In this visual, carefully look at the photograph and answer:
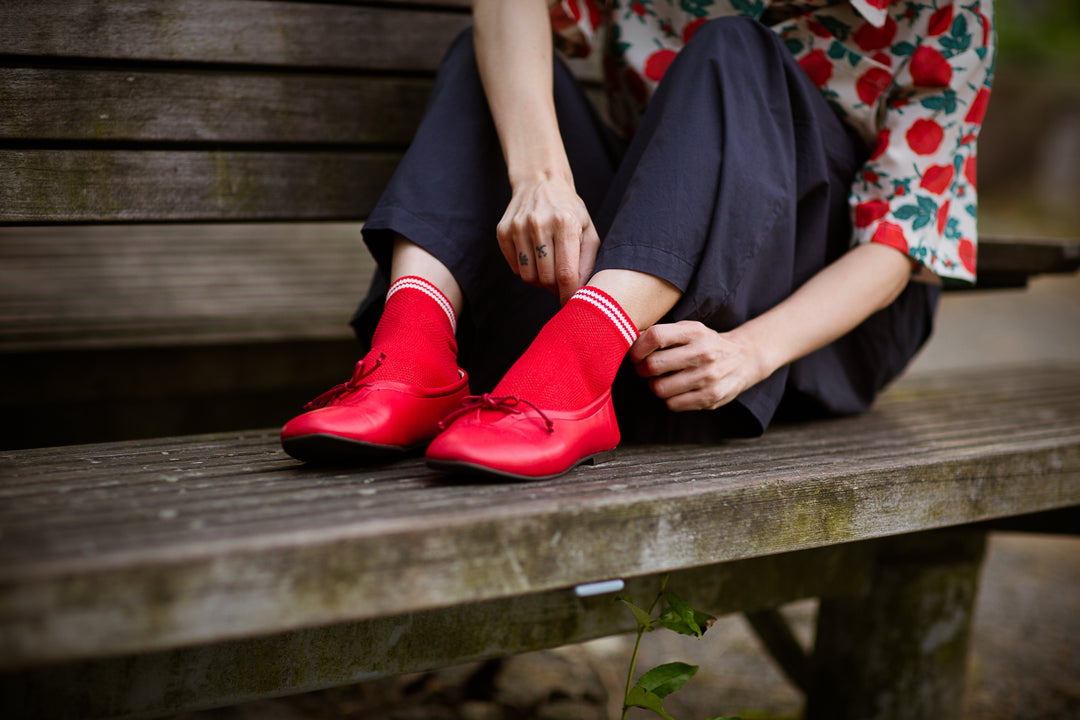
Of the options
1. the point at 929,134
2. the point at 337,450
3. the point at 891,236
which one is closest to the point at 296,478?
the point at 337,450

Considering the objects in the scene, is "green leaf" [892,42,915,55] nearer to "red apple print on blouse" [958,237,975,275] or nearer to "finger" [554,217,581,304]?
"red apple print on blouse" [958,237,975,275]

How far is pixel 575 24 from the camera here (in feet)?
4.27

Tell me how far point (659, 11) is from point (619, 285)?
595mm

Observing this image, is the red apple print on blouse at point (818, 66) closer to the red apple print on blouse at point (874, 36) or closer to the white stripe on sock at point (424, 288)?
the red apple print on blouse at point (874, 36)

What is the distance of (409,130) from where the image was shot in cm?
144

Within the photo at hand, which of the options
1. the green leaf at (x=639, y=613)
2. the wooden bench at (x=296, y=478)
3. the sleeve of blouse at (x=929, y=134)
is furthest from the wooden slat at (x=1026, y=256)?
the green leaf at (x=639, y=613)

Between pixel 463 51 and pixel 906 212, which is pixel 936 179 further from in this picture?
pixel 463 51

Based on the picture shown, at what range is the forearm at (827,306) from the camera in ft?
3.32

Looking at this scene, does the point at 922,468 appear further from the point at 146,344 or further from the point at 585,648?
the point at 146,344

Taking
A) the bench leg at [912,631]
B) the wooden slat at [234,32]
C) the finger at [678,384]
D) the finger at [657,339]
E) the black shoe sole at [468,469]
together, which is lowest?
the bench leg at [912,631]

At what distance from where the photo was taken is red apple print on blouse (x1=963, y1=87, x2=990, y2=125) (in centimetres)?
111

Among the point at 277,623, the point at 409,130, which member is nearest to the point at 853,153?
the point at 409,130

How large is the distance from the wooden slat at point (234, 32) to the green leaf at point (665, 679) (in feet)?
3.39

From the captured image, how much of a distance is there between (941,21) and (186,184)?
1.06 m
